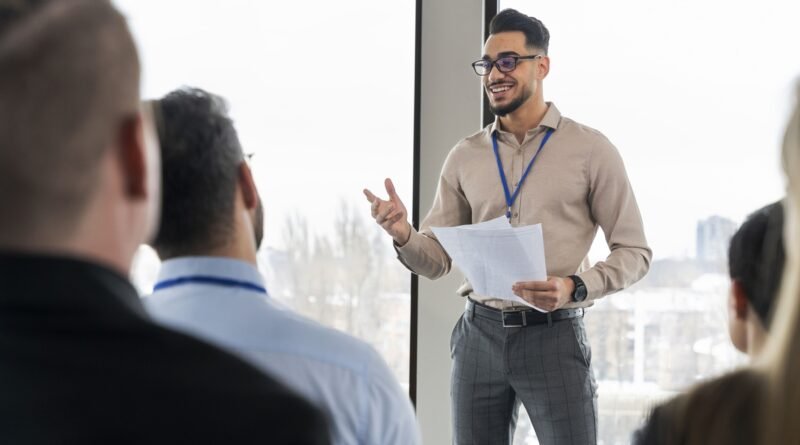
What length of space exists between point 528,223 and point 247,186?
1.75 meters

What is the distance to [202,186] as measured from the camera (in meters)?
1.33

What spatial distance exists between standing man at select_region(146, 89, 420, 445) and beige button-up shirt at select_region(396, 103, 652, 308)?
5.23 ft

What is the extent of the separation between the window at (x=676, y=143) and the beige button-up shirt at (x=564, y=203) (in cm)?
65

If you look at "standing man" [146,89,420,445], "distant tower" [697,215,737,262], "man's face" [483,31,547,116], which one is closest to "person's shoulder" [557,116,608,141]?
"man's face" [483,31,547,116]

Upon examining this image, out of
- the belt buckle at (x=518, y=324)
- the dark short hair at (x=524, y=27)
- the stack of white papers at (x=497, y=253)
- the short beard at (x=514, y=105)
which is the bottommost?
the belt buckle at (x=518, y=324)

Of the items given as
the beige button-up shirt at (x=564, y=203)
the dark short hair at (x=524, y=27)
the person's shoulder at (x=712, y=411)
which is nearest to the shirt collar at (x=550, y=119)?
the beige button-up shirt at (x=564, y=203)

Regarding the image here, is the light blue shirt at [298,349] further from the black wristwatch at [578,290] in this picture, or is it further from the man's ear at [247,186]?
the black wristwatch at [578,290]

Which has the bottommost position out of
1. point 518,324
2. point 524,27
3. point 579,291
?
point 518,324

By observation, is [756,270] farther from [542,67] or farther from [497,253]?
[542,67]

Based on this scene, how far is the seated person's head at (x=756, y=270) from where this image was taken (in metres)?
1.15

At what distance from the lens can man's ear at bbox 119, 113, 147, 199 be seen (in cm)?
60

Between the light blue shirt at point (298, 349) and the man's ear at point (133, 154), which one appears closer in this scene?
the man's ear at point (133, 154)

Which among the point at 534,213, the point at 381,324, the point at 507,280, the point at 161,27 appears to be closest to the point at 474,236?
the point at 507,280

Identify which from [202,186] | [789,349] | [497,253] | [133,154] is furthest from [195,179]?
[497,253]
